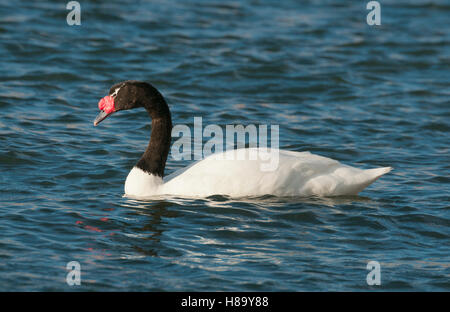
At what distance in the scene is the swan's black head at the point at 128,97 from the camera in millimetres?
10766

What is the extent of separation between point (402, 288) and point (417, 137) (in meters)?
6.46

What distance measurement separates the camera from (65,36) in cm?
1884

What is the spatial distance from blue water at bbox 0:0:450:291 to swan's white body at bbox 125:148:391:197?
0.21 meters

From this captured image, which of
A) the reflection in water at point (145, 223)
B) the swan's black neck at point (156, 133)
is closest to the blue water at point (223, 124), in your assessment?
the reflection in water at point (145, 223)

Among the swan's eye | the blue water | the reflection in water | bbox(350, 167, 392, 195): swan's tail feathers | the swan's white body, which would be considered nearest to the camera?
the blue water

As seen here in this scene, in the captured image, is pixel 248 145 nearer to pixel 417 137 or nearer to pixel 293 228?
pixel 417 137

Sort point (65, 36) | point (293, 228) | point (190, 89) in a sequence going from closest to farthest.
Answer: point (293, 228)
point (190, 89)
point (65, 36)

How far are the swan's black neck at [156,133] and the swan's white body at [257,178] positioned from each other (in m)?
0.14

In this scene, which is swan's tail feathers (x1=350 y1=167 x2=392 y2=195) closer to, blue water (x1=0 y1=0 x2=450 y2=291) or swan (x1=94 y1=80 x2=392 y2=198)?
swan (x1=94 y1=80 x2=392 y2=198)

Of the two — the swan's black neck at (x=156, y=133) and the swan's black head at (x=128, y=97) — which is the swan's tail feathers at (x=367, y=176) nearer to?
the swan's black neck at (x=156, y=133)

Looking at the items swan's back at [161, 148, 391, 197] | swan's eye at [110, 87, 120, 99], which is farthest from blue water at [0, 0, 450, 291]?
swan's eye at [110, 87, 120, 99]

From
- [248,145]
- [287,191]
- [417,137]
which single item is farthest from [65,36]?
[287,191]

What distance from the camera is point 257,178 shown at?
10.4 meters

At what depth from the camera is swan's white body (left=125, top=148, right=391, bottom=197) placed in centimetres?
1038
